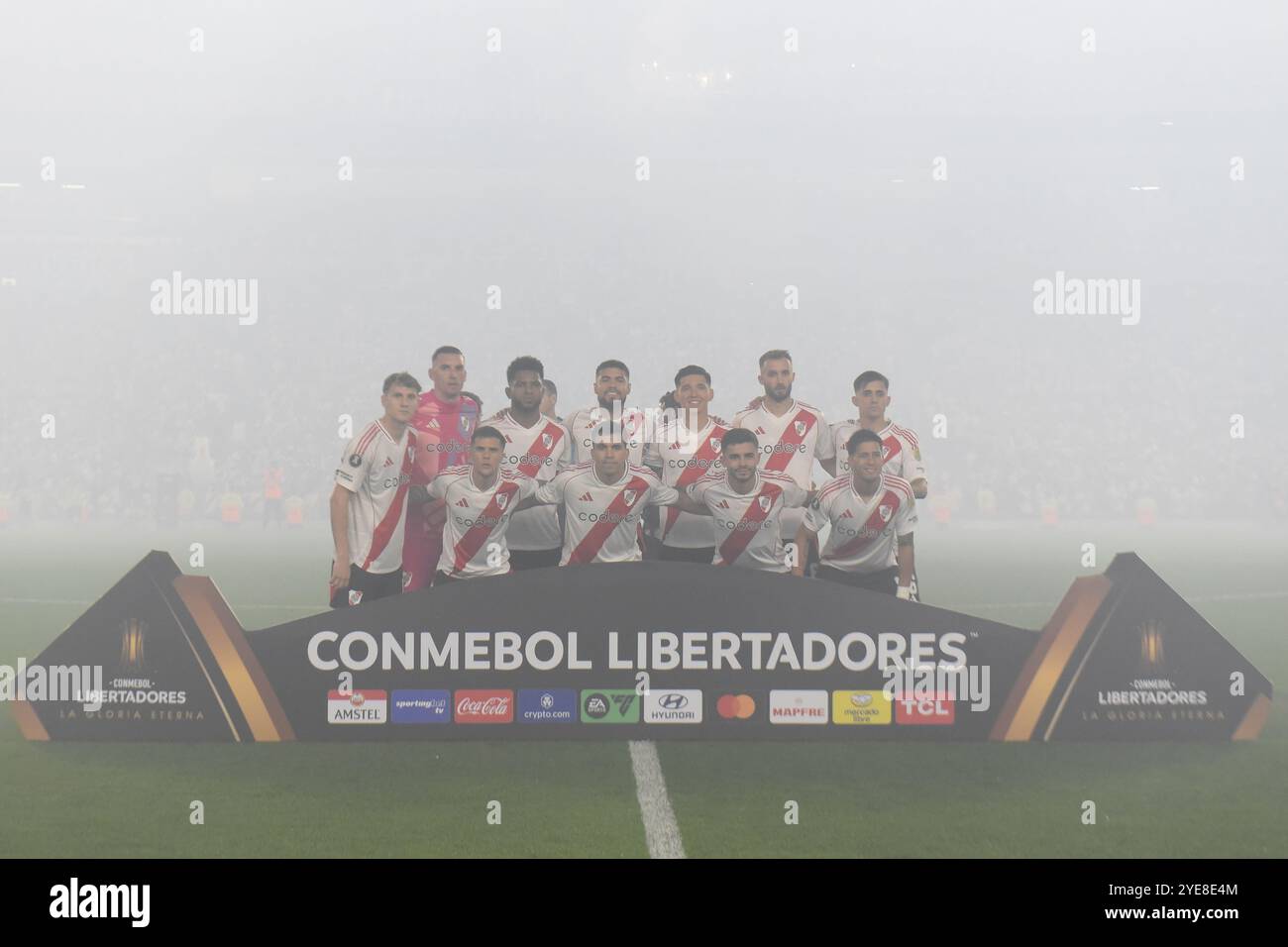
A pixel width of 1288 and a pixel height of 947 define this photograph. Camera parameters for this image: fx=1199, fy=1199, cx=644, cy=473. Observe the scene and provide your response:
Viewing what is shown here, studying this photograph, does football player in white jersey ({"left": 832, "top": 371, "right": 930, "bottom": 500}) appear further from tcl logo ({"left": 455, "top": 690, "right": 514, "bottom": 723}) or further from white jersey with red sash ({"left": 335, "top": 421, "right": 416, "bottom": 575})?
white jersey with red sash ({"left": 335, "top": 421, "right": 416, "bottom": 575})

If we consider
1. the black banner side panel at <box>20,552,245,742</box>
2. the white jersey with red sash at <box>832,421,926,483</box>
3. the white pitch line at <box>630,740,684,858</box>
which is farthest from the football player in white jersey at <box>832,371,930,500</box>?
the black banner side panel at <box>20,552,245,742</box>

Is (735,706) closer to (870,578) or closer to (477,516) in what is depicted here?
(870,578)

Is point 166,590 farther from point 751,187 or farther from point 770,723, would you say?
point 751,187

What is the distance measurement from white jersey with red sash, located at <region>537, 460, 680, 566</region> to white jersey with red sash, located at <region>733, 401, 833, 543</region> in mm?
702

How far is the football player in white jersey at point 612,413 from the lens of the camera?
5723mm

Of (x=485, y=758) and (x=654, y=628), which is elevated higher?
(x=654, y=628)

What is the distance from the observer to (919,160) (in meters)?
22.2

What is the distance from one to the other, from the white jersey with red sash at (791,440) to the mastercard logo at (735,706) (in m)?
1.04

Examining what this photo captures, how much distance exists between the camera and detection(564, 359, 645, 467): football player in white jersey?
5723 millimetres

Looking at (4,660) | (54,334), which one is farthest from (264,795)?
(54,334)

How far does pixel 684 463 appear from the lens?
5.80 metres

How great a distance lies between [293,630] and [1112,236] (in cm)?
3181

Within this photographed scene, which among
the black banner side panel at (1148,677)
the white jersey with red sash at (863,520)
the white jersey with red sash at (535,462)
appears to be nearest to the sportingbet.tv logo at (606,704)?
the white jersey with red sash at (535,462)

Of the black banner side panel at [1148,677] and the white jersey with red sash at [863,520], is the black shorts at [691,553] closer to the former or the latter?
the white jersey with red sash at [863,520]
